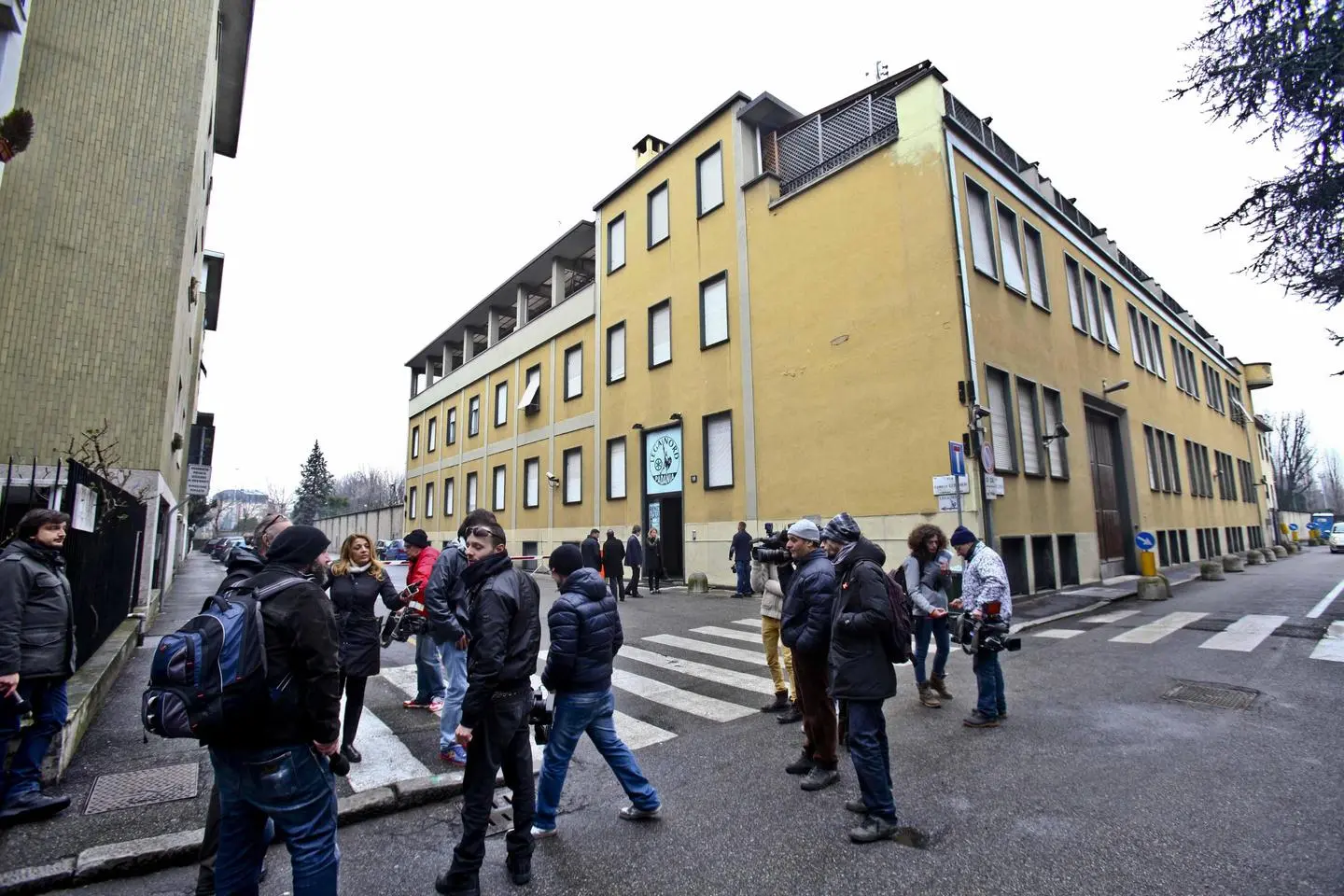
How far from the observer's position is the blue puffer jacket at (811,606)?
188 inches

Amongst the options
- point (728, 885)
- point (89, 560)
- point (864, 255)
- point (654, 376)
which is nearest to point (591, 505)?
point (654, 376)

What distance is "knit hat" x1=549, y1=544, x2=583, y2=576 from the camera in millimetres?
4078

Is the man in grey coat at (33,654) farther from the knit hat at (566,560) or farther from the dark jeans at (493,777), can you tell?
the knit hat at (566,560)

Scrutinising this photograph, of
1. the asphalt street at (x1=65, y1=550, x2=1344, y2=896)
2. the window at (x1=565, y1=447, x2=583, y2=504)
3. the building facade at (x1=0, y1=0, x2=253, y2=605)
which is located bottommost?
the asphalt street at (x1=65, y1=550, x2=1344, y2=896)

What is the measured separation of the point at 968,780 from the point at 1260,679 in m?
5.25

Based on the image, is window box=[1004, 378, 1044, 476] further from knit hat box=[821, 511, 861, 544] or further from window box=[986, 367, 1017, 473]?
knit hat box=[821, 511, 861, 544]

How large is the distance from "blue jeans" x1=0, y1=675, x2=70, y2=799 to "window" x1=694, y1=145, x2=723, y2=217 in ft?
60.8

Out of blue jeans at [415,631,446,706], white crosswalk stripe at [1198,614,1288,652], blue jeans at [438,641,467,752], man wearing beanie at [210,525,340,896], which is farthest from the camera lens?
white crosswalk stripe at [1198,614,1288,652]

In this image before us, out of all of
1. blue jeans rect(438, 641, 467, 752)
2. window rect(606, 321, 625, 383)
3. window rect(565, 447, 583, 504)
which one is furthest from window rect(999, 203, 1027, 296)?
blue jeans rect(438, 641, 467, 752)

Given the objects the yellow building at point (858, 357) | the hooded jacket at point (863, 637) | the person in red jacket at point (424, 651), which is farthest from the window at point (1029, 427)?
the person in red jacket at point (424, 651)

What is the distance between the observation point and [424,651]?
6.47 metres

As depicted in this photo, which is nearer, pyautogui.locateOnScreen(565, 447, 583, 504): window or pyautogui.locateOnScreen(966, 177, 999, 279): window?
pyautogui.locateOnScreen(966, 177, 999, 279): window

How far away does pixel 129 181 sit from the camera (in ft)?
38.9

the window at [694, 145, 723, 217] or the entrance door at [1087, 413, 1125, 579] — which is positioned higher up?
the window at [694, 145, 723, 217]
